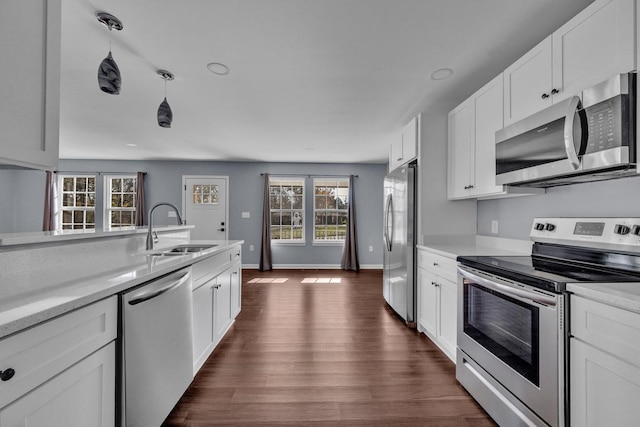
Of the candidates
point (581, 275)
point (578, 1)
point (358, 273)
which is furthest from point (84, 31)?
point (358, 273)

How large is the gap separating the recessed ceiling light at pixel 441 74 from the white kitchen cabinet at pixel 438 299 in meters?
1.54

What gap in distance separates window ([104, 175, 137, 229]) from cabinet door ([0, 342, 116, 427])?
19.7 feet

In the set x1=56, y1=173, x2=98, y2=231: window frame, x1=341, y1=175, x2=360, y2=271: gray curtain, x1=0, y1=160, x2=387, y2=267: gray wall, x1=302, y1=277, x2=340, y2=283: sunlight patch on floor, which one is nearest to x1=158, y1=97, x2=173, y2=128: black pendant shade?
x1=302, y1=277, x2=340, y2=283: sunlight patch on floor

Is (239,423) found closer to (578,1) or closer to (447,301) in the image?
(447,301)

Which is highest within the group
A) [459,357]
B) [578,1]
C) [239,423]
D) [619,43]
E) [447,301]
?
[578,1]

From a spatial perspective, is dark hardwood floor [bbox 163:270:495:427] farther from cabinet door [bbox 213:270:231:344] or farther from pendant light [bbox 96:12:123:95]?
pendant light [bbox 96:12:123:95]

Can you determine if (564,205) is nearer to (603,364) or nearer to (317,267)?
(603,364)

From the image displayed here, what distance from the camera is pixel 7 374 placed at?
0.74m

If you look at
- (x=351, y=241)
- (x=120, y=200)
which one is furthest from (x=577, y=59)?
(x=120, y=200)

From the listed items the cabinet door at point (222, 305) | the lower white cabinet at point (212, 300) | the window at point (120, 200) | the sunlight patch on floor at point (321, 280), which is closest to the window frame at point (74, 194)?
the window at point (120, 200)

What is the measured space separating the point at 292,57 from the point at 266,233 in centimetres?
434

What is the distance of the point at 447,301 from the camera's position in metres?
2.27

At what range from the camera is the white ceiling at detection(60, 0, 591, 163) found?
165cm

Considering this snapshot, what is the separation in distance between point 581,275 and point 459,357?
99 cm
